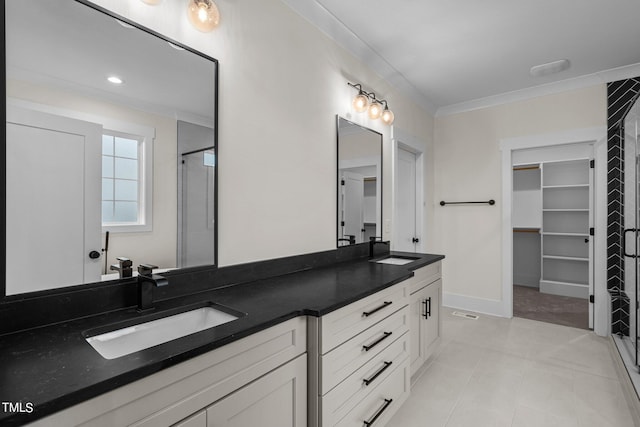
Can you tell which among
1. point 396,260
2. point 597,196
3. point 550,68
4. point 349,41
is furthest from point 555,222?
point 349,41

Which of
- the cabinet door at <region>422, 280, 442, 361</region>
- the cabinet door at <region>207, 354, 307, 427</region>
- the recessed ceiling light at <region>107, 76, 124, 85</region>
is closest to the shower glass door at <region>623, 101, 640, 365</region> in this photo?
the cabinet door at <region>422, 280, 442, 361</region>

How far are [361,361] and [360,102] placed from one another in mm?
1936

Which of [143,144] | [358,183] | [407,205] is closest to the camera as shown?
[143,144]

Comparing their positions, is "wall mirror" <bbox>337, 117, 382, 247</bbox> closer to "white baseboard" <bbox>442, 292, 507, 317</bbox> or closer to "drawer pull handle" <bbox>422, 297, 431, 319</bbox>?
"drawer pull handle" <bbox>422, 297, 431, 319</bbox>

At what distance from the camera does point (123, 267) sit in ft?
4.08

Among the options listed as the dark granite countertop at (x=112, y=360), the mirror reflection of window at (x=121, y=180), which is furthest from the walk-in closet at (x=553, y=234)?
the mirror reflection of window at (x=121, y=180)

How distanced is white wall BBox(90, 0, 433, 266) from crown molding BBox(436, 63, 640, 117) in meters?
2.15

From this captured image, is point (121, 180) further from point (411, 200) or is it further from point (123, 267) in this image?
point (411, 200)

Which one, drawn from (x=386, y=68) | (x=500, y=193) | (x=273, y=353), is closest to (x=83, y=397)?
(x=273, y=353)

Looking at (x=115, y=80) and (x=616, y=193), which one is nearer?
(x=115, y=80)

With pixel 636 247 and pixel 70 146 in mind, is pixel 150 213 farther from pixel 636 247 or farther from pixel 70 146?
pixel 636 247

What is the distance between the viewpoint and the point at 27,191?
1.02 m

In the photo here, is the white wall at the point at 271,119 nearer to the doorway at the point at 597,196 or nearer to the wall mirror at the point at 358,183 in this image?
the wall mirror at the point at 358,183

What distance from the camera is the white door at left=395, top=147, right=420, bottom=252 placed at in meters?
3.75
